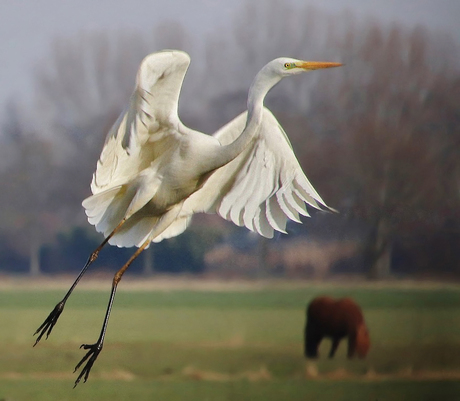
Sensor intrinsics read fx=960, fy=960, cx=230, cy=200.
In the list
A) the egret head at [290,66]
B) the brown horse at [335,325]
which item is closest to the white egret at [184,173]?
the egret head at [290,66]

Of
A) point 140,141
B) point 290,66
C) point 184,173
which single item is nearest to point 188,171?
point 184,173

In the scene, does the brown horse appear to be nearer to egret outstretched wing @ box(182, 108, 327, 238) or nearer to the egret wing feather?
egret outstretched wing @ box(182, 108, 327, 238)

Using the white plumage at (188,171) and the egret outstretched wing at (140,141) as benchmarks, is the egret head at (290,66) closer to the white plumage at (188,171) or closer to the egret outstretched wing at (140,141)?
the white plumage at (188,171)

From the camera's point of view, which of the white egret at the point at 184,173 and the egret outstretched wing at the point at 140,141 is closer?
the egret outstretched wing at the point at 140,141

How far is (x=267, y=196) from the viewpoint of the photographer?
12.4 ft

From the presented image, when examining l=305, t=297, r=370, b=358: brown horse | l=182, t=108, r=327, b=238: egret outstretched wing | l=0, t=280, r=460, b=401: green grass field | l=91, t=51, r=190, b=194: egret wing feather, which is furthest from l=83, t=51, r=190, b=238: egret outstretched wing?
l=305, t=297, r=370, b=358: brown horse

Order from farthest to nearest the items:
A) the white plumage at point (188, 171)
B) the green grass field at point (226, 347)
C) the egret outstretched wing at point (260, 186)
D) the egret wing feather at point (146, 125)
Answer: the green grass field at point (226, 347)
the egret outstretched wing at point (260, 186)
the white plumage at point (188, 171)
the egret wing feather at point (146, 125)

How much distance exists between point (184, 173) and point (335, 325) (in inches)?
83.6

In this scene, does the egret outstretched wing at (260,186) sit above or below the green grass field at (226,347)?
above

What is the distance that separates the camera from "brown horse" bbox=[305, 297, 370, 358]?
5422mm

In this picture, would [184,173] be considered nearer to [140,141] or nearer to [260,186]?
[140,141]

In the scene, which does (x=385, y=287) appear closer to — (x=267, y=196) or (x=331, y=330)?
(x=331, y=330)

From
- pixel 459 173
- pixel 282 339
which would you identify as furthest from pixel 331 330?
pixel 459 173

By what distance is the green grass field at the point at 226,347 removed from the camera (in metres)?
5.41
